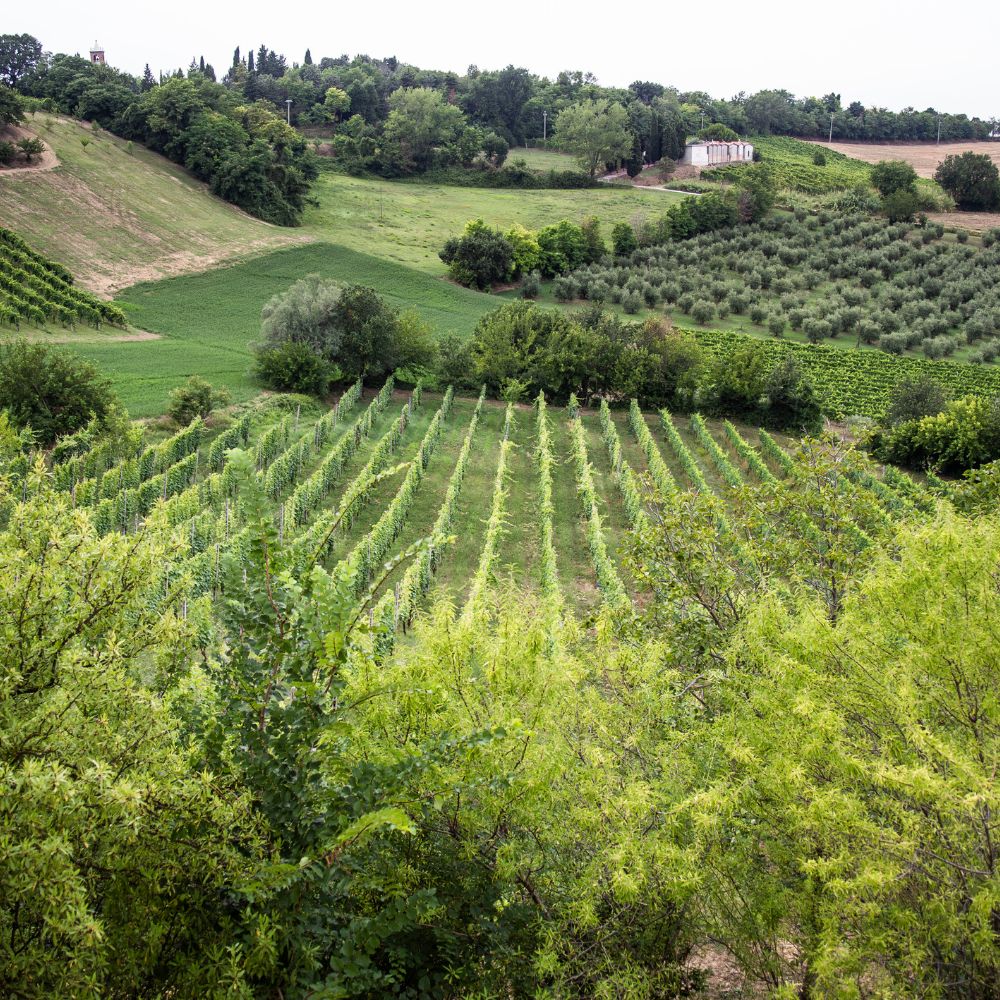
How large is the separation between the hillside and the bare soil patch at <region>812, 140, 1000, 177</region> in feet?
297

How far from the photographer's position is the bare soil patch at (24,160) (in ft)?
219

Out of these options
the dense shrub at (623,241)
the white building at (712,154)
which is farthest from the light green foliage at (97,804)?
the white building at (712,154)

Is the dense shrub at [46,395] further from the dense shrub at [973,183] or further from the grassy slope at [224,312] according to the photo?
the dense shrub at [973,183]

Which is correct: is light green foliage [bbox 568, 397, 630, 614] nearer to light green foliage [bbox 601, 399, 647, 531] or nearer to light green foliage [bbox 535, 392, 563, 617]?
light green foliage [bbox 601, 399, 647, 531]

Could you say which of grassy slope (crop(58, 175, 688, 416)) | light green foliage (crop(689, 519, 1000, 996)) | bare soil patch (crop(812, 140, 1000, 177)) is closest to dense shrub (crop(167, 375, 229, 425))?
grassy slope (crop(58, 175, 688, 416))

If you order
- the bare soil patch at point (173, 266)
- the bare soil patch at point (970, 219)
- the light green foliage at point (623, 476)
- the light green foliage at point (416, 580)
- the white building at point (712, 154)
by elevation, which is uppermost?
the white building at point (712, 154)

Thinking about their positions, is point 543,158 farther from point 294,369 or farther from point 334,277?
point 294,369

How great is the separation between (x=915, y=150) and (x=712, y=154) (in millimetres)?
41885

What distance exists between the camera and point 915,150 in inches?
5285

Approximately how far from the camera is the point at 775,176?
105500mm

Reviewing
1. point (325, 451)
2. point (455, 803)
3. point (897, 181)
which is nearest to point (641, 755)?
point (455, 803)

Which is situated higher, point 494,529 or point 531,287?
point 531,287

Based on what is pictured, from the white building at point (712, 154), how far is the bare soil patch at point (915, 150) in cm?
2143

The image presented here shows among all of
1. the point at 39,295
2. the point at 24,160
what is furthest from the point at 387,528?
the point at 24,160
